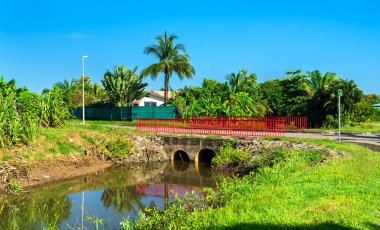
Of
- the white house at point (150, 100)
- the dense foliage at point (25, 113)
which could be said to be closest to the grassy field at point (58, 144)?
the dense foliage at point (25, 113)

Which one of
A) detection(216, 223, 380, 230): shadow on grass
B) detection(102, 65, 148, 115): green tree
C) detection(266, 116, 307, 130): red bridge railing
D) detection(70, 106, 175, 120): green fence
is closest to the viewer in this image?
detection(216, 223, 380, 230): shadow on grass

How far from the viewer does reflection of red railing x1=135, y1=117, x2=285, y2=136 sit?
20312mm

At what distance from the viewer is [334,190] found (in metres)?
7.92

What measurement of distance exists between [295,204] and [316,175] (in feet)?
9.09

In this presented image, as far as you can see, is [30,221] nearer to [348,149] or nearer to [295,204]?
[295,204]

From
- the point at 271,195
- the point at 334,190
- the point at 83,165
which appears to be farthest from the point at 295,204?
the point at 83,165

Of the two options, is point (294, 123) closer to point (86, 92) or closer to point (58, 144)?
point (58, 144)

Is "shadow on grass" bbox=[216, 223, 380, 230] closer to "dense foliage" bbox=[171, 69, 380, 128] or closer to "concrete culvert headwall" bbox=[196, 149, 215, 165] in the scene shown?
"concrete culvert headwall" bbox=[196, 149, 215, 165]

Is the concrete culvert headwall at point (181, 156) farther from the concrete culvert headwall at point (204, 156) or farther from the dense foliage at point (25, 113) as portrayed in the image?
the dense foliage at point (25, 113)

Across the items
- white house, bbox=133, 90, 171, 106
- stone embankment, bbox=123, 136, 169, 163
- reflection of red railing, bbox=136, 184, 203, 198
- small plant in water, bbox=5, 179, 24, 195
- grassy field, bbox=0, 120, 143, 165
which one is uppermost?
white house, bbox=133, 90, 171, 106

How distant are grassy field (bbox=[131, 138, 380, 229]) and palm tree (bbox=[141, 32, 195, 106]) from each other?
30.1 metres

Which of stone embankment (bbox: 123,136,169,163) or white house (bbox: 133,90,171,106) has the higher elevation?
white house (bbox: 133,90,171,106)

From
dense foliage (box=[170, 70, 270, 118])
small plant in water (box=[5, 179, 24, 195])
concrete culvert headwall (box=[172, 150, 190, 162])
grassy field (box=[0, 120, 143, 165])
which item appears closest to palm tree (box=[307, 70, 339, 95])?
dense foliage (box=[170, 70, 270, 118])

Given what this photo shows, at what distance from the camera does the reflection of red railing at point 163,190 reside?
14290 millimetres
